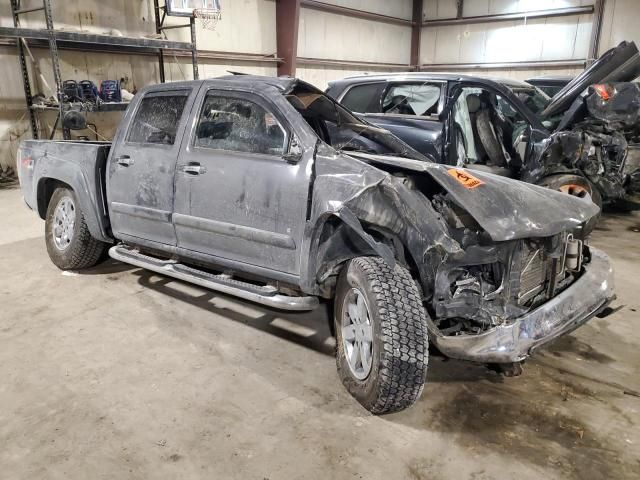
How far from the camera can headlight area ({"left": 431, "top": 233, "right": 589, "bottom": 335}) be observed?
8.49 ft

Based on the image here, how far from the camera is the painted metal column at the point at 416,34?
667 inches

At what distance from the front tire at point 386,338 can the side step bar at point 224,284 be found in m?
0.40

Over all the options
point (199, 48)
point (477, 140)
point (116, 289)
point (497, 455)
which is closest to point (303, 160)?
point (497, 455)

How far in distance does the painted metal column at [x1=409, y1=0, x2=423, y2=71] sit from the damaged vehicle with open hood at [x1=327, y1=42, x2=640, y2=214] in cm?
1170

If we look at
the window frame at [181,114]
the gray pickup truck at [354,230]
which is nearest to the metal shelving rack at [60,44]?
the window frame at [181,114]

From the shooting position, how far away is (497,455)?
92.4 inches

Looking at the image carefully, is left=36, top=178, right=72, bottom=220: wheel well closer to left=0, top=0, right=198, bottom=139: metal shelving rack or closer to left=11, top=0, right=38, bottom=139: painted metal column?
left=0, top=0, right=198, bottom=139: metal shelving rack

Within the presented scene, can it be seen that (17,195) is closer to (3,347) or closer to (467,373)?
(3,347)

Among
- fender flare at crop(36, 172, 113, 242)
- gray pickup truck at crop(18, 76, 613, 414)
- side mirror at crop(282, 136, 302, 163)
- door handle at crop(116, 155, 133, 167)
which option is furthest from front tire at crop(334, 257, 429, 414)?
fender flare at crop(36, 172, 113, 242)

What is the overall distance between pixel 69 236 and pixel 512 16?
578 inches

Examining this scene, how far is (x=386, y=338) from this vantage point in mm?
2471

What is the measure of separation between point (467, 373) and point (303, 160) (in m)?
1.59

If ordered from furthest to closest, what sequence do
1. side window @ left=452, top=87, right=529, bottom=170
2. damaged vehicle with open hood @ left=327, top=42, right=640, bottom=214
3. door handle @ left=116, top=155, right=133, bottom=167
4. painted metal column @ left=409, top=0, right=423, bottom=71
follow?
painted metal column @ left=409, top=0, right=423, bottom=71 < side window @ left=452, top=87, right=529, bottom=170 < damaged vehicle with open hood @ left=327, top=42, right=640, bottom=214 < door handle @ left=116, top=155, right=133, bottom=167

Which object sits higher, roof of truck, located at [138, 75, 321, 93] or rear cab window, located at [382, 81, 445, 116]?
roof of truck, located at [138, 75, 321, 93]
